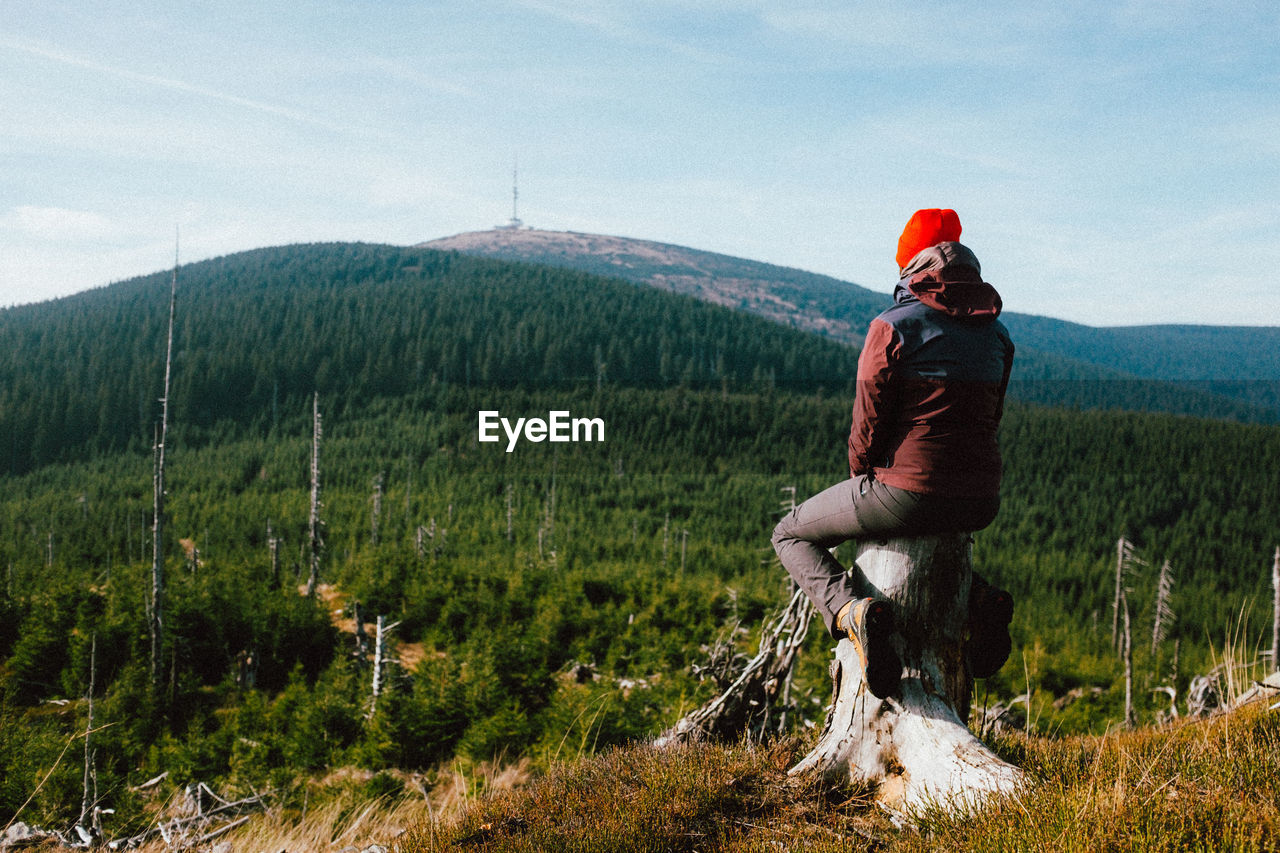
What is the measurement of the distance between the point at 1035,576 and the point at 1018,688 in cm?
5108

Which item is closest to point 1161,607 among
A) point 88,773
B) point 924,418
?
point 924,418

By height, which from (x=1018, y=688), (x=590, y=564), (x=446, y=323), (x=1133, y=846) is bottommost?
(x=590, y=564)

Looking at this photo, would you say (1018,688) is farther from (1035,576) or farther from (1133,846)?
(1035,576)

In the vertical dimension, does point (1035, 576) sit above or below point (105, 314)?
below

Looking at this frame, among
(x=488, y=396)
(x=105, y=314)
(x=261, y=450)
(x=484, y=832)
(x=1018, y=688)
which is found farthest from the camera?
(x=105, y=314)

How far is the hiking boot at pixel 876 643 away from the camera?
3246mm

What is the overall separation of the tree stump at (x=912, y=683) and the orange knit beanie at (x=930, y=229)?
1360 mm

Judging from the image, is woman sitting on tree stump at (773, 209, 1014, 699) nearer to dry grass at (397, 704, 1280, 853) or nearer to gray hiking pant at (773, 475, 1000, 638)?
gray hiking pant at (773, 475, 1000, 638)

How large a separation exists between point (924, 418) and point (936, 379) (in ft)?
0.57

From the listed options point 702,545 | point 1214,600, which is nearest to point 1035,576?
point 1214,600

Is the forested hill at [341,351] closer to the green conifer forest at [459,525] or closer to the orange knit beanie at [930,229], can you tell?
the green conifer forest at [459,525]

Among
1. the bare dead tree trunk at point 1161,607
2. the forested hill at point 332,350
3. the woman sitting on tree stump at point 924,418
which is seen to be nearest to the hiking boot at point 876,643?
the woman sitting on tree stump at point 924,418

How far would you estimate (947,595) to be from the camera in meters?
3.49

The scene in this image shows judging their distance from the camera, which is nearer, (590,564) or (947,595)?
(947,595)
